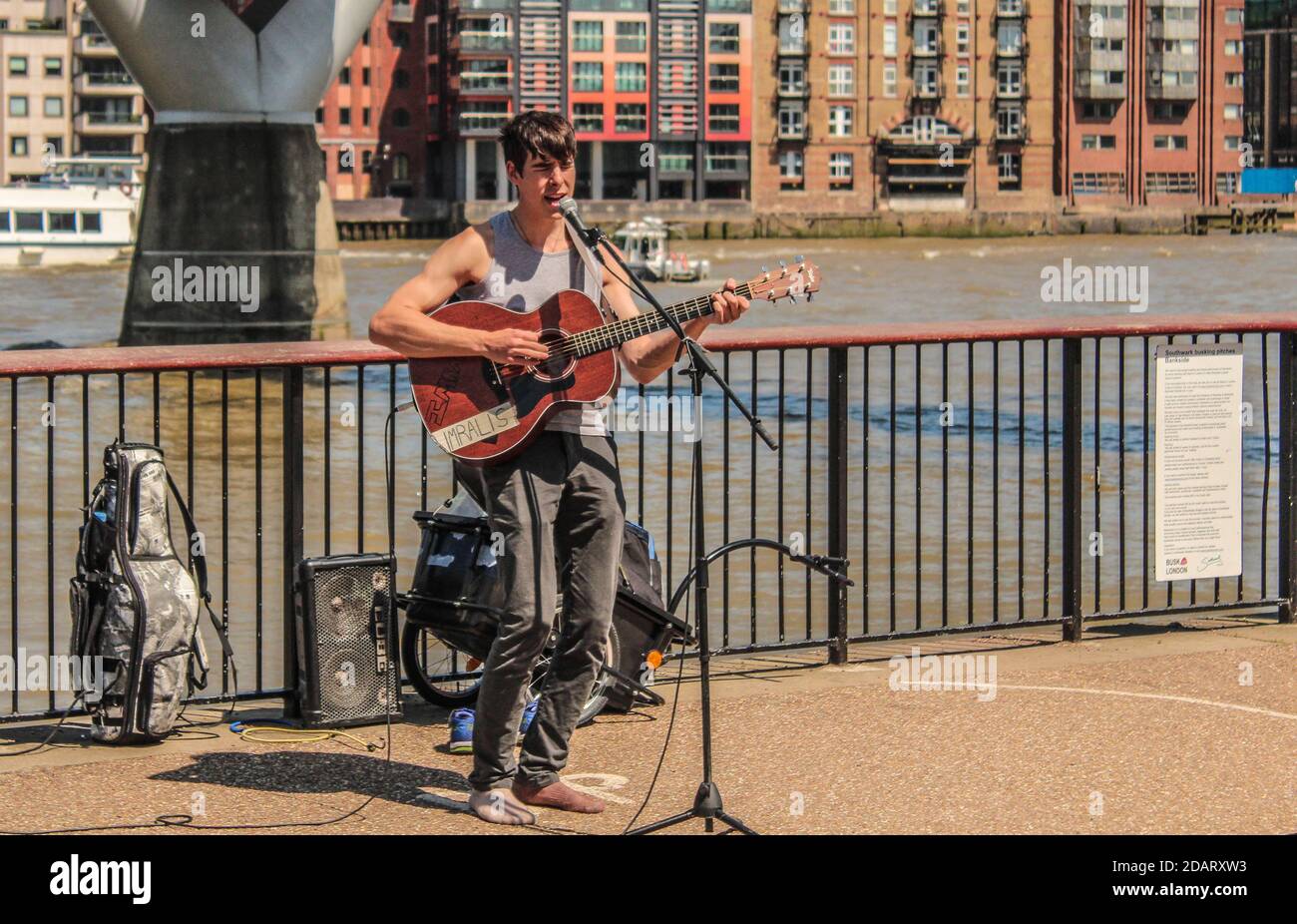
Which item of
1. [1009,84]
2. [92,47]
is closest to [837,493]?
[92,47]

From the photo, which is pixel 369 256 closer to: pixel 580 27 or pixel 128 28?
pixel 580 27

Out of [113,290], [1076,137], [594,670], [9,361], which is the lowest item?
[594,670]

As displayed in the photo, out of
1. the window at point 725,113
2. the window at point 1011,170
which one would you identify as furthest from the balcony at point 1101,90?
the window at point 725,113

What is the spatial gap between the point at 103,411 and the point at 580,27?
10329 centimetres

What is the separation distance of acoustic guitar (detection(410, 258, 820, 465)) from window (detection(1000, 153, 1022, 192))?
13526 centimetres

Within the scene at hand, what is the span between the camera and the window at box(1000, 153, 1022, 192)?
454 ft

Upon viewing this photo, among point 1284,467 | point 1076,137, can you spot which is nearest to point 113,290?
point 1284,467

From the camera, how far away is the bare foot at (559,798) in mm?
6203

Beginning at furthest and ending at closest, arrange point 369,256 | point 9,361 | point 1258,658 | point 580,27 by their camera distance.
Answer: point 580,27, point 369,256, point 1258,658, point 9,361

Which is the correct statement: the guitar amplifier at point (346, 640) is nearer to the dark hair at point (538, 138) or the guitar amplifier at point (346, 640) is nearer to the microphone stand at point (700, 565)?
the microphone stand at point (700, 565)

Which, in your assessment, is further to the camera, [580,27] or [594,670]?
[580,27]

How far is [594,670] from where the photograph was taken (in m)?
6.24

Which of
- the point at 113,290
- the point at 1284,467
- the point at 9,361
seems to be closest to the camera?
the point at 9,361

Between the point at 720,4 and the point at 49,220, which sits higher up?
the point at 720,4
